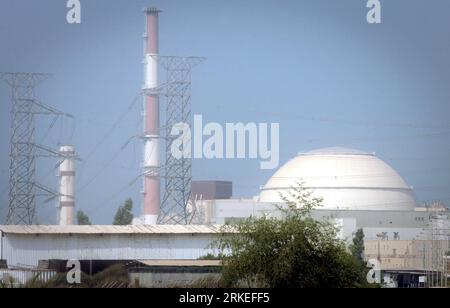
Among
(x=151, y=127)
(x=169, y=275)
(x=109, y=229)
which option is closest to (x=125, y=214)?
(x=151, y=127)

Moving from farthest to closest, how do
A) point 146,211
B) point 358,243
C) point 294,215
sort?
point 146,211 → point 358,243 → point 294,215

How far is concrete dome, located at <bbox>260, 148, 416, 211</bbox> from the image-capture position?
53.1 meters

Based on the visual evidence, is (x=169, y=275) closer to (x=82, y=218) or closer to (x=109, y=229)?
(x=109, y=229)

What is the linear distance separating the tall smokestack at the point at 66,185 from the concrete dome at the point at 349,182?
11625mm

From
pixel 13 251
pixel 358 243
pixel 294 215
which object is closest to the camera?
pixel 294 215

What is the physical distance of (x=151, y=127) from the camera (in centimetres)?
4159

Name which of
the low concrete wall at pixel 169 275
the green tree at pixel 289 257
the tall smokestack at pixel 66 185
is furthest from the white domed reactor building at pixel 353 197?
the green tree at pixel 289 257

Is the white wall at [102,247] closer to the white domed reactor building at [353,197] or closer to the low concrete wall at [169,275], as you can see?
the low concrete wall at [169,275]

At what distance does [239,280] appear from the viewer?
52.4 feet

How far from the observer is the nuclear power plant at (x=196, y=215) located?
958 inches
